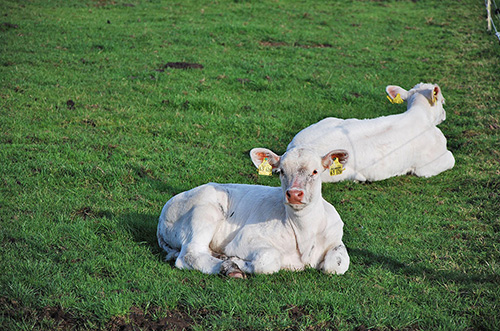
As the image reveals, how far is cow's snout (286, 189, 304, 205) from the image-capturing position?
6.67 m

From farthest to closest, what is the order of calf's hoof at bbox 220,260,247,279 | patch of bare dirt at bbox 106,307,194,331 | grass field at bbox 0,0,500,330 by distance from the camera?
1. calf's hoof at bbox 220,260,247,279
2. grass field at bbox 0,0,500,330
3. patch of bare dirt at bbox 106,307,194,331

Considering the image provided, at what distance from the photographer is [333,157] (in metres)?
7.40

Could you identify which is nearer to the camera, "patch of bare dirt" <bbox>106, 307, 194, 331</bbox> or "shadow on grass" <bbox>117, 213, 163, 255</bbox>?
"patch of bare dirt" <bbox>106, 307, 194, 331</bbox>

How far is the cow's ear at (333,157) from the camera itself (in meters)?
7.26

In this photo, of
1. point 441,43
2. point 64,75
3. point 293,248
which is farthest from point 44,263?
point 441,43

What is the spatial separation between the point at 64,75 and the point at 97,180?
7.23m

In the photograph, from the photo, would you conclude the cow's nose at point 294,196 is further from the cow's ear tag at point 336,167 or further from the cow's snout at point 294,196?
the cow's ear tag at point 336,167

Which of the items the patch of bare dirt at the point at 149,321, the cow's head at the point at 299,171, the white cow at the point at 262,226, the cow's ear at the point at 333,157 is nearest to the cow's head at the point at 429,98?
the cow's ear at the point at 333,157

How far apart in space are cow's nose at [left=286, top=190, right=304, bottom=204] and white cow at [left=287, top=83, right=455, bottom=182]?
4.47 meters

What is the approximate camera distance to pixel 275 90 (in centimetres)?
1655

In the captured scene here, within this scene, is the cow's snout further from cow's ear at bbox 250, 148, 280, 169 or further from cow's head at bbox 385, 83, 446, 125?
cow's head at bbox 385, 83, 446, 125

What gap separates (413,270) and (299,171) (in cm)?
191

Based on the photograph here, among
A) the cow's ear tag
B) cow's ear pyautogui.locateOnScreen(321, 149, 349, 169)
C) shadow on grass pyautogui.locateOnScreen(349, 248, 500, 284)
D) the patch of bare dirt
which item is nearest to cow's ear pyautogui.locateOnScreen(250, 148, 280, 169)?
cow's ear pyautogui.locateOnScreen(321, 149, 349, 169)

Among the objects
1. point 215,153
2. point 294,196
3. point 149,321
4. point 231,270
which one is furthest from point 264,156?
point 215,153
